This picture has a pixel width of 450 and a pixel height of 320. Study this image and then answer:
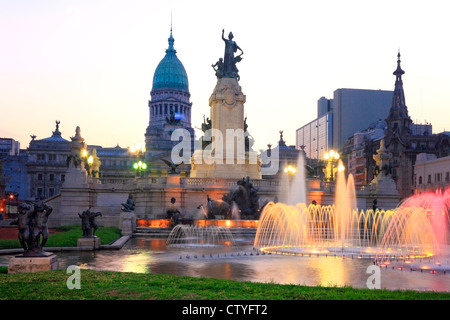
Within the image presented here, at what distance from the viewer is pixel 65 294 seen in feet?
35.3

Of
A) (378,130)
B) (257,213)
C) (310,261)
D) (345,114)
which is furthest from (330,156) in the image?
(345,114)

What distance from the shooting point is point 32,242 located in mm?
15336

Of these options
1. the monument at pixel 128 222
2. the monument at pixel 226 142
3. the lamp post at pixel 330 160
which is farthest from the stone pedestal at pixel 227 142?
the monument at pixel 128 222

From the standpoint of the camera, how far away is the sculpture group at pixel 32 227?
50.2ft

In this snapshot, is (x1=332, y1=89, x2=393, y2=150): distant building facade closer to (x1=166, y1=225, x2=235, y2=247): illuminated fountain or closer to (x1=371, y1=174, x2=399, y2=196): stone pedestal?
(x1=371, y1=174, x2=399, y2=196): stone pedestal

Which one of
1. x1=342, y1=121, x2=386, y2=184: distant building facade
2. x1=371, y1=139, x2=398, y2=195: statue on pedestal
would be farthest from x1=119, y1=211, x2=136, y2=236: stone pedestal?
x1=342, y1=121, x2=386, y2=184: distant building facade

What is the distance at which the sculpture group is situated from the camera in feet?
50.2

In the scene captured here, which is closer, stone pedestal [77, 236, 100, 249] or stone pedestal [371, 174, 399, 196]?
stone pedestal [77, 236, 100, 249]

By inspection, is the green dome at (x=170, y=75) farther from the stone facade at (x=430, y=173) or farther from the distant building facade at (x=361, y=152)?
the stone facade at (x=430, y=173)

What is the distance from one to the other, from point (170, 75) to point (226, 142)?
10929cm

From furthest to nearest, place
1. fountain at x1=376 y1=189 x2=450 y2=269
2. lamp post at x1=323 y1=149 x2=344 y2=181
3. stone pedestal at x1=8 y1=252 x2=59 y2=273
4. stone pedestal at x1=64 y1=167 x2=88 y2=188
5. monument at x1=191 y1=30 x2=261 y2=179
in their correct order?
lamp post at x1=323 y1=149 x2=344 y2=181, monument at x1=191 y1=30 x2=261 y2=179, stone pedestal at x1=64 y1=167 x2=88 y2=188, fountain at x1=376 y1=189 x2=450 y2=269, stone pedestal at x1=8 y1=252 x2=59 y2=273

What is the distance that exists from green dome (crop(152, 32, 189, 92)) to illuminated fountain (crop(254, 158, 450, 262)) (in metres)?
110

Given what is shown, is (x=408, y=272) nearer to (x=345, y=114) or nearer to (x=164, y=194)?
(x=164, y=194)
